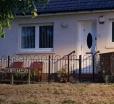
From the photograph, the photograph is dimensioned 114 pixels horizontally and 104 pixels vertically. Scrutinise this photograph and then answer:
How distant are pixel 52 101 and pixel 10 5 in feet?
11.3

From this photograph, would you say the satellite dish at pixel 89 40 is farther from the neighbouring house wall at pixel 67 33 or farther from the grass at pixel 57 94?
the grass at pixel 57 94

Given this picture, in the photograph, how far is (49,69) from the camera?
74.0ft

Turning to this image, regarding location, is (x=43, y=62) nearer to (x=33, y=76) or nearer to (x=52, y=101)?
(x=33, y=76)

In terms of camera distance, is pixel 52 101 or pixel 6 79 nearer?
pixel 52 101

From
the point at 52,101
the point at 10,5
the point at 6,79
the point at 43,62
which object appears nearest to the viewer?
the point at 10,5

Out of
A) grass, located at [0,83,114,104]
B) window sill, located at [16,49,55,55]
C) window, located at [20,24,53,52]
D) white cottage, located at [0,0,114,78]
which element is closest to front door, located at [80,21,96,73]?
white cottage, located at [0,0,114,78]

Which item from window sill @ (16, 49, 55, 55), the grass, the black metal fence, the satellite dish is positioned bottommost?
the grass

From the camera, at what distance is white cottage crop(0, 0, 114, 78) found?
22.1 m

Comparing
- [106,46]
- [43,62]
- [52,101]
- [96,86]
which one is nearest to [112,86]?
[96,86]

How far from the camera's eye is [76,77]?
21.7 m

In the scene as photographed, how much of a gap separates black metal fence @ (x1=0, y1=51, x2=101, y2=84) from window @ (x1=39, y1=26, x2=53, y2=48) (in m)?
0.74

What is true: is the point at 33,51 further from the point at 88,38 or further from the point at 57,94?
the point at 57,94

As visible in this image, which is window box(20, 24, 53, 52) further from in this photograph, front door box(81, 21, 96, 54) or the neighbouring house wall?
front door box(81, 21, 96, 54)

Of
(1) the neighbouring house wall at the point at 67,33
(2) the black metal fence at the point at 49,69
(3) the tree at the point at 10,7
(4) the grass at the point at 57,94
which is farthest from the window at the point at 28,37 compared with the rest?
(3) the tree at the point at 10,7
